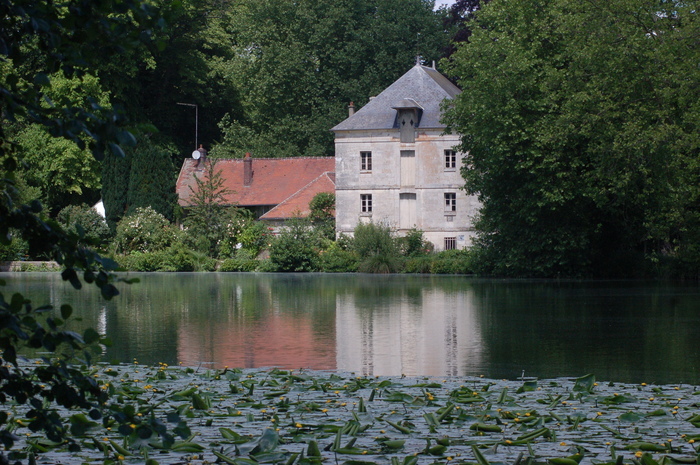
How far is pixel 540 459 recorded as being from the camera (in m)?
6.13

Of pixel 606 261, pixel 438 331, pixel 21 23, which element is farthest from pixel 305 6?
pixel 21 23

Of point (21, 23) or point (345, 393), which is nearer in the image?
point (21, 23)

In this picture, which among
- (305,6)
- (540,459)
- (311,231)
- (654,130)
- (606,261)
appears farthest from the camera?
(305,6)

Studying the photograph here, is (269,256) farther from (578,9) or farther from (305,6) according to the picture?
(305,6)

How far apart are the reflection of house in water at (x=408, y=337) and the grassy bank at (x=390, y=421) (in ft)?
4.76

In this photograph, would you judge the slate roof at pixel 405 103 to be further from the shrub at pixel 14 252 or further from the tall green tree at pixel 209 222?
the shrub at pixel 14 252

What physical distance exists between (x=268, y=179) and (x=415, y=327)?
36543mm

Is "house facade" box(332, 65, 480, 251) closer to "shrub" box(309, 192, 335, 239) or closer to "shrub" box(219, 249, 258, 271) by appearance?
"shrub" box(309, 192, 335, 239)

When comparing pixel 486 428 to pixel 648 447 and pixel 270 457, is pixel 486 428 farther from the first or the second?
pixel 270 457

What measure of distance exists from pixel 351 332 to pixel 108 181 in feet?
119

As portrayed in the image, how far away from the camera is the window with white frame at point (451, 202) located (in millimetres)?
46406

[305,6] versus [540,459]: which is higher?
[305,6]

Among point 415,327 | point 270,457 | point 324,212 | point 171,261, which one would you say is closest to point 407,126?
point 324,212

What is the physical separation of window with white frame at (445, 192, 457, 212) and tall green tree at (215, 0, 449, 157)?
15.9 metres
